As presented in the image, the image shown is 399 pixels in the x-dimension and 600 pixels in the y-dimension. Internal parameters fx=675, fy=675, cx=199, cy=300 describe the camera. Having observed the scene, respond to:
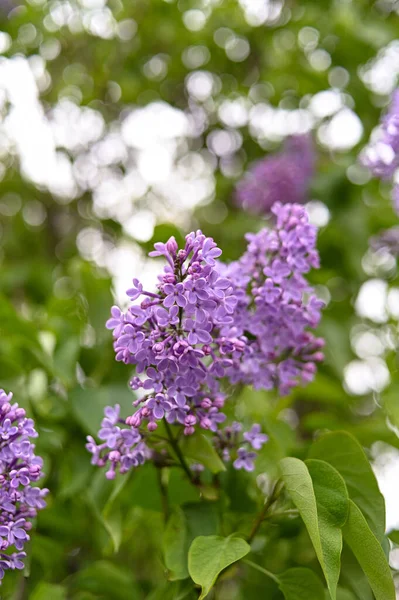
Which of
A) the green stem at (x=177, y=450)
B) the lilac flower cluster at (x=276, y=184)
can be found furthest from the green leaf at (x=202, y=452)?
the lilac flower cluster at (x=276, y=184)

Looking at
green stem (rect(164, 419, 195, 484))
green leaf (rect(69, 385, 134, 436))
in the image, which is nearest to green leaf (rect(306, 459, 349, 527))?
green stem (rect(164, 419, 195, 484))

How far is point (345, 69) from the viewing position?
2.62m

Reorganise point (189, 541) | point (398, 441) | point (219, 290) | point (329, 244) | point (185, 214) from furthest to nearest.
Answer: point (185, 214) → point (329, 244) → point (398, 441) → point (189, 541) → point (219, 290)

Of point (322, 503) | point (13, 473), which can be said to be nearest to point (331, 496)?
point (322, 503)

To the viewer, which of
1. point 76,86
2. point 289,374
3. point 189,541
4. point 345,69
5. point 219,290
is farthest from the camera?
point 76,86

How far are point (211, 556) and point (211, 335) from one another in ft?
1.15

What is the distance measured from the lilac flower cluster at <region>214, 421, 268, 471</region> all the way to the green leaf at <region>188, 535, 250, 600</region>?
14cm

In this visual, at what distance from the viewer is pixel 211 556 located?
104 cm

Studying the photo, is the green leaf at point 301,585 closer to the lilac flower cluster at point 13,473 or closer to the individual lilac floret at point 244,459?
the individual lilac floret at point 244,459

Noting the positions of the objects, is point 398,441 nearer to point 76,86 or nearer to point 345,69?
point 345,69

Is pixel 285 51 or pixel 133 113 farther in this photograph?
pixel 133 113

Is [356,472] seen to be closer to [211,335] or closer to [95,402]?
[211,335]

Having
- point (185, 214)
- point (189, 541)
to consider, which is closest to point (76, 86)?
point (185, 214)

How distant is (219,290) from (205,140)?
90.4 inches
